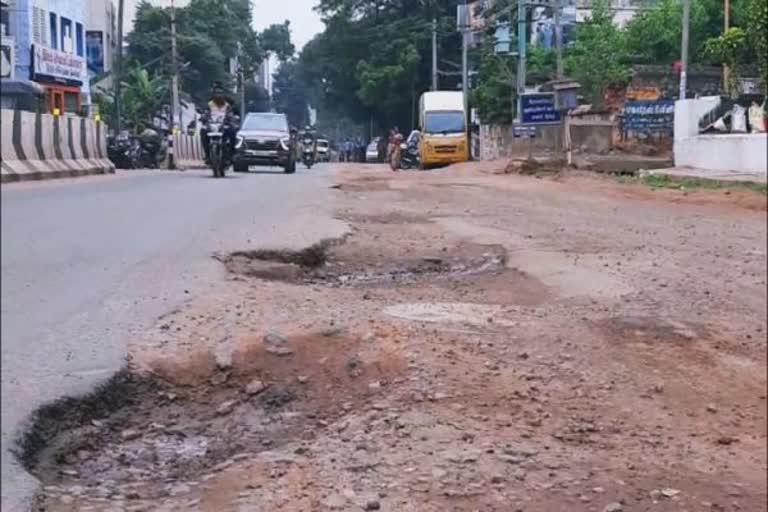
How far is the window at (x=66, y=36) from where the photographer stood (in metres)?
0.98

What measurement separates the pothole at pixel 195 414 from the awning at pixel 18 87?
4.41ft

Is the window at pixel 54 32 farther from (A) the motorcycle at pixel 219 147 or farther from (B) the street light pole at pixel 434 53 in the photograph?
(A) the motorcycle at pixel 219 147

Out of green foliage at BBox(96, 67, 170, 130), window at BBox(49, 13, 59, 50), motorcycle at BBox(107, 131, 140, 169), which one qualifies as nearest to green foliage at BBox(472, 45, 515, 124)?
green foliage at BBox(96, 67, 170, 130)

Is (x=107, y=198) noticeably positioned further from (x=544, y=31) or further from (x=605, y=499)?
(x=544, y=31)

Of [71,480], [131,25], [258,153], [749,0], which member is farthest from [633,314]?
[258,153]

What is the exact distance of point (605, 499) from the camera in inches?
80.3

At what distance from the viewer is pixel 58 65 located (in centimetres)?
96

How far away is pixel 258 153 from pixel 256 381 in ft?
21.5

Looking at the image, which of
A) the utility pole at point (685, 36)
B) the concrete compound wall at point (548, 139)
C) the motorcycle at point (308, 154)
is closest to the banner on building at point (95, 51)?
the utility pole at point (685, 36)

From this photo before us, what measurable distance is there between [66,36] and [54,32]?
1.9 inches

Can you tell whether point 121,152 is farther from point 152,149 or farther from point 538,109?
point 538,109

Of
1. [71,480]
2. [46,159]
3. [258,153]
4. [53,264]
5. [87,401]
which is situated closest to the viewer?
[53,264]

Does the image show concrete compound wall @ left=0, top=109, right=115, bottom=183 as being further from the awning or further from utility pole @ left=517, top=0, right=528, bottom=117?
utility pole @ left=517, top=0, right=528, bottom=117

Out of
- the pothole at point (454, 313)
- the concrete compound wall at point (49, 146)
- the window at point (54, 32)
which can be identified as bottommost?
the pothole at point (454, 313)
